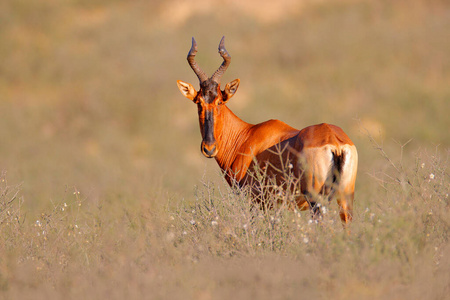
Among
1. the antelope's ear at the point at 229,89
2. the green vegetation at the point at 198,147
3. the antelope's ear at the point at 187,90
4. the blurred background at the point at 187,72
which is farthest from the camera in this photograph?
the blurred background at the point at 187,72

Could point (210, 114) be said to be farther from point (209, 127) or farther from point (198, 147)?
point (198, 147)

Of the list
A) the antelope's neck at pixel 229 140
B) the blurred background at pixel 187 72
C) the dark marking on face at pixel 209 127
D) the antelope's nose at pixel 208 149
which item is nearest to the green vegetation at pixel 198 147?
the blurred background at pixel 187 72

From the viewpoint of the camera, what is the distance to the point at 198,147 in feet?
72.6

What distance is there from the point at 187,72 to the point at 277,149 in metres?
20.6

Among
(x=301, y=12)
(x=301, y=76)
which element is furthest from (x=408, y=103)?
(x=301, y=12)

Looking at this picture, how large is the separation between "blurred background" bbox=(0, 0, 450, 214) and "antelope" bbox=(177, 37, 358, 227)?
9.36m

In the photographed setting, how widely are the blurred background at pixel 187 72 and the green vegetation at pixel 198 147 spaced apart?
3.6 inches

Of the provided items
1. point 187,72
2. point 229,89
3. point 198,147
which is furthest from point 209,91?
point 187,72

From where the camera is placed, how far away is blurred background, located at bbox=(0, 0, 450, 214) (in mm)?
21953

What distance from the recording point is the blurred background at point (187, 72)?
22.0 metres

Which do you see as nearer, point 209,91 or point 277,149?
point 277,149

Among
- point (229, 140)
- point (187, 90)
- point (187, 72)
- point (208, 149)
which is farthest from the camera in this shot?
point (187, 72)

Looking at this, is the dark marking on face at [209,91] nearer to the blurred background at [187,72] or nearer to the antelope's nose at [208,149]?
the antelope's nose at [208,149]

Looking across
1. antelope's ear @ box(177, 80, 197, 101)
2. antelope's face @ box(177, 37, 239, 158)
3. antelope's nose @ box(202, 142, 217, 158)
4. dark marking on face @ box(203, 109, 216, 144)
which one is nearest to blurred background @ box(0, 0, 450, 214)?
antelope's ear @ box(177, 80, 197, 101)
